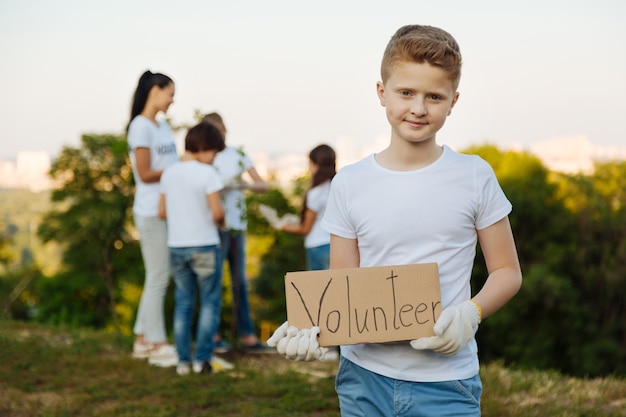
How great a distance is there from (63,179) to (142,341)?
731 inches

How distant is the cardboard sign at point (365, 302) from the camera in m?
2.11

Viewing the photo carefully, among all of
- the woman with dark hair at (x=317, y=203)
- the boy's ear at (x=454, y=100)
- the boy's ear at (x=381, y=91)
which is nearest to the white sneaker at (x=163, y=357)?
the woman with dark hair at (x=317, y=203)

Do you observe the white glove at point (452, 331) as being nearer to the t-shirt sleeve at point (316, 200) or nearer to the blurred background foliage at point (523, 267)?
the t-shirt sleeve at point (316, 200)

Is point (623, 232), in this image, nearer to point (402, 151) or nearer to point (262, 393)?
point (262, 393)

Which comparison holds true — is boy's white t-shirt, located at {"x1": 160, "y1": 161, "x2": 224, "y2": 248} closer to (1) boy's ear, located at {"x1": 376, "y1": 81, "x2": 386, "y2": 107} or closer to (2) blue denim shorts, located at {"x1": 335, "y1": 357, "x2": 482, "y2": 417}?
(1) boy's ear, located at {"x1": 376, "y1": 81, "x2": 386, "y2": 107}

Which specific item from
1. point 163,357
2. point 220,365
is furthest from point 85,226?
point 220,365

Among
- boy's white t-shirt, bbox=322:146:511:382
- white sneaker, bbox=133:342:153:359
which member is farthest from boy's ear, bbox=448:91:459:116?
white sneaker, bbox=133:342:153:359

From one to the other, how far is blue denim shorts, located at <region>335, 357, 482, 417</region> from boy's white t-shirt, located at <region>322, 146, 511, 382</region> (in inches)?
0.9

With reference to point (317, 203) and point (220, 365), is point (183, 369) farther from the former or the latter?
point (317, 203)

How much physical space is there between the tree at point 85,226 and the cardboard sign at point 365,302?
1655 cm

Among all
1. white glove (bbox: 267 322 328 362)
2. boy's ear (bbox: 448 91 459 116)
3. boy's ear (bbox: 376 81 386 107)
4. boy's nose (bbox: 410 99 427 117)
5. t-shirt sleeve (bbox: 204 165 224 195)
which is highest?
boy's ear (bbox: 376 81 386 107)

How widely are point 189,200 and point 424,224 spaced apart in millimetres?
3520

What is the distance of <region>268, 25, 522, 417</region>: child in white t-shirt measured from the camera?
6.96 feet

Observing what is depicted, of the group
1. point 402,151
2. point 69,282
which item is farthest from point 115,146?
point 69,282
